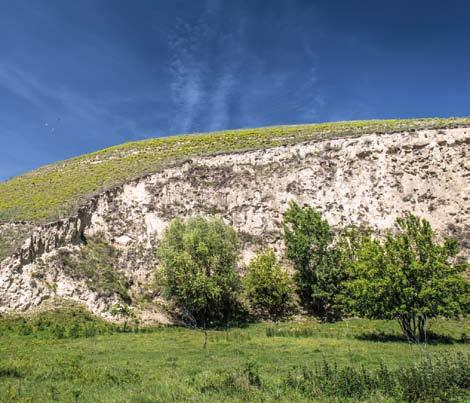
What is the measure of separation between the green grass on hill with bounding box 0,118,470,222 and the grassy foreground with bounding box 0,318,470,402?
20133 mm

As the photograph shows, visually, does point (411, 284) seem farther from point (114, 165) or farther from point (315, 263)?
point (114, 165)

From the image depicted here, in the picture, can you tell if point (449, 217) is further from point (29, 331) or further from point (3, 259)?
point (3, 259)

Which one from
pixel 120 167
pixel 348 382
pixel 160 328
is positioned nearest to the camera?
pixel 348 382

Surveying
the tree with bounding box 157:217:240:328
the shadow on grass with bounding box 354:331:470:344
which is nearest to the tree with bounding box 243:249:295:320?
the tree with bounding box 157:217:240:328

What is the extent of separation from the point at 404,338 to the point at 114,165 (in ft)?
171

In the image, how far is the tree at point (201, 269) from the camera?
34688mm

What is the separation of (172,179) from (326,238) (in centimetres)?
2241

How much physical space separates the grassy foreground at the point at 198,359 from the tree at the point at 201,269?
3455 mm

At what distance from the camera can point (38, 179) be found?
6381 cm

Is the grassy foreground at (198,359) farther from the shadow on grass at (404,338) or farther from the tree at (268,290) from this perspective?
the tree at (268,290)

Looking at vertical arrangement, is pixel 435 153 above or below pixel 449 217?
above

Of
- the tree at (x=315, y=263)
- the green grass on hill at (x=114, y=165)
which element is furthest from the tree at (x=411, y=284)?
the green grass on hill at (x=114, y=165)

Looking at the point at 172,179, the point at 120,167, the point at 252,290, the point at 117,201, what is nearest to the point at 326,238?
the point at 252,290

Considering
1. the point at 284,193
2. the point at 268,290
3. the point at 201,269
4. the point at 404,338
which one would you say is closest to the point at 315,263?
the point at 268,290
